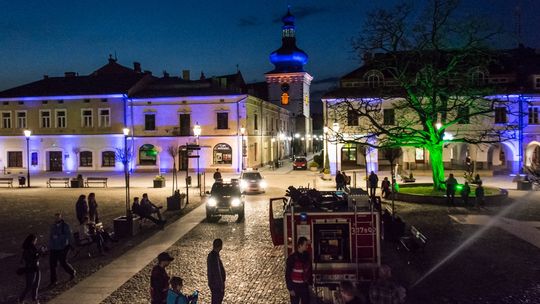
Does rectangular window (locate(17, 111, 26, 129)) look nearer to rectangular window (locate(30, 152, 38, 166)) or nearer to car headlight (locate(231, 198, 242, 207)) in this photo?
rectangular window (locate(30, 152, 38, 166))

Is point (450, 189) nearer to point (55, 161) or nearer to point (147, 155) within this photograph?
point (147, 155)

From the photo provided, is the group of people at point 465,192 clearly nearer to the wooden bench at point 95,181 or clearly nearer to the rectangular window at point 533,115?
the rectangular window at point 533,115

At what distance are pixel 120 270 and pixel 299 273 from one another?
22.7ft

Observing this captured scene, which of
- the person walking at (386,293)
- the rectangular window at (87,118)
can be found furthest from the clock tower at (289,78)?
the person walking at (386,293)

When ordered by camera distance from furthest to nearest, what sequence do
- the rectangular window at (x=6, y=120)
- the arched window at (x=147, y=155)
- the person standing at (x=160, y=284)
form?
the rectangular window at (x=6, y=120)
the arched window at (x=147, y=155)
the person standing at (x=160, y=284)

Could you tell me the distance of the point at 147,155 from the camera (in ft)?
163

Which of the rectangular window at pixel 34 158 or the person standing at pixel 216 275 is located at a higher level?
the rectangular window at pixel 34 158

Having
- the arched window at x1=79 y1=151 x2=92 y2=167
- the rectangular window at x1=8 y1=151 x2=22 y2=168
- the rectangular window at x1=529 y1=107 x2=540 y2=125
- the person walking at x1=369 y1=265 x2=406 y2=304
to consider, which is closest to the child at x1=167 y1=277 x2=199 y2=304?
the person walking at x1=369 y1=265 x2=406 y2=304

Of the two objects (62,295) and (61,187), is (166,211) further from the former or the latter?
(61,187)

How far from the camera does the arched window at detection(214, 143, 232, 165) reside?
48.8 metres

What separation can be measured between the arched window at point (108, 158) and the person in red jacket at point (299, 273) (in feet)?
143

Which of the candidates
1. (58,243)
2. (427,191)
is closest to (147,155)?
(427,191)

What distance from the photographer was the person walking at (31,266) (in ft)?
36.2

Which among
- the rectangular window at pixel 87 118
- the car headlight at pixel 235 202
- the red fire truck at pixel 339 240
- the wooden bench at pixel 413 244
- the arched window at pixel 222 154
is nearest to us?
the red fire truck at pixel 339 240
